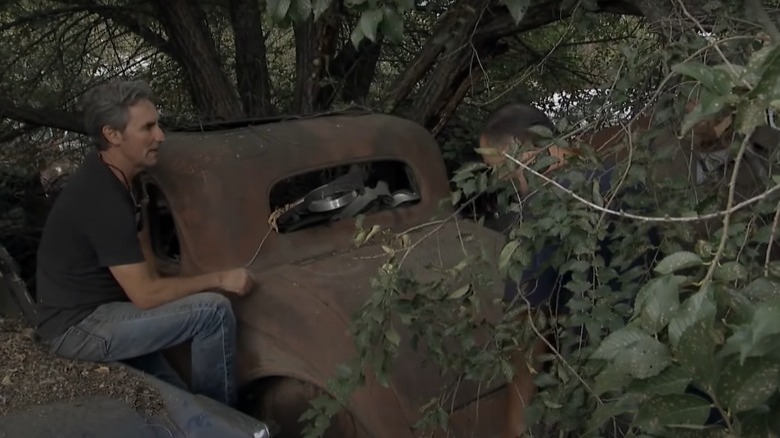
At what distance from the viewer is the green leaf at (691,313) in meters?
1.46

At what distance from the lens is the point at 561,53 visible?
7961 mm

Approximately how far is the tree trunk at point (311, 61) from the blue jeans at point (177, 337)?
8.88ft

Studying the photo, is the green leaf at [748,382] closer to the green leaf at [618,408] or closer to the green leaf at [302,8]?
the green leaf at [618,408]

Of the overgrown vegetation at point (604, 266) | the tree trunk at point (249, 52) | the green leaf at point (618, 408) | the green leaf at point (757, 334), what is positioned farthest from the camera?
the tree trunk at point (249, 52)

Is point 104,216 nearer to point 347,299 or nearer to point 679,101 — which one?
point 347,299

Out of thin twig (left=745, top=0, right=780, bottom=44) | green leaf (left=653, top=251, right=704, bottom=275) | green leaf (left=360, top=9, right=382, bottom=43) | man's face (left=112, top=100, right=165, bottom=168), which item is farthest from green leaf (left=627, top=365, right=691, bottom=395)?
man's face (left=112, top=100, right=165, bottom=168)

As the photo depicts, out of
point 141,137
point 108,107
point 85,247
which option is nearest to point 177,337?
point 85,247

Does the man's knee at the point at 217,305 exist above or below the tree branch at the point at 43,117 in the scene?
below

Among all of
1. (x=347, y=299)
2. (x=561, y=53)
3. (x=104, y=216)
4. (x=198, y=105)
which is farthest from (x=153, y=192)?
Result: (x=561, y=53)

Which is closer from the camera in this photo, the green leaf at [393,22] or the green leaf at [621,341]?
the green leaf at [621,341]

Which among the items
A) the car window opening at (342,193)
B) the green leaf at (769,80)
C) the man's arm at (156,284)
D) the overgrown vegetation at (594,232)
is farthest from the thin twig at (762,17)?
the man's arm at (156,284)

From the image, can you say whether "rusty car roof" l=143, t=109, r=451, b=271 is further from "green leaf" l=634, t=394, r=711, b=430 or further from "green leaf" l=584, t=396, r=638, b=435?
"green leaf" l=634, t=394, r=711, b=430

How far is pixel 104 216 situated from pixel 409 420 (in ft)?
4.44

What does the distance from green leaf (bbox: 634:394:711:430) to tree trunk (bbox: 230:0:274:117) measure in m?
5.78
